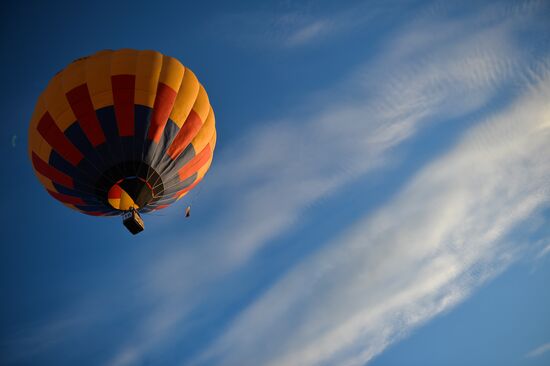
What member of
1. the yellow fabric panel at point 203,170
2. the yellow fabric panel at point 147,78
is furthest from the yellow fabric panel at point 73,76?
the yellow fabric panel at point 203,170

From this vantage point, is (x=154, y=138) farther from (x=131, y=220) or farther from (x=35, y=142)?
(x=35, y=142)

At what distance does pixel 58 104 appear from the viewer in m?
9.83

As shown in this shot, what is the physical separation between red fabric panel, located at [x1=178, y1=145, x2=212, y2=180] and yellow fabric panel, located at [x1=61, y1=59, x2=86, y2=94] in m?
3.89

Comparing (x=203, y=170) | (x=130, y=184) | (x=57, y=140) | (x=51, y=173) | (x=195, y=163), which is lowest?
(x=130, y=184)

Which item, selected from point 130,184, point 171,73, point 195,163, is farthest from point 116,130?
point 195,163

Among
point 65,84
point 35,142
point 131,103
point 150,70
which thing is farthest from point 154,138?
point 35,142

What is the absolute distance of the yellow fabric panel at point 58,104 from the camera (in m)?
9.73

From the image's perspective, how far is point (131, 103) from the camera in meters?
9.81

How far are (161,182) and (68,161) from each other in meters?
2.71

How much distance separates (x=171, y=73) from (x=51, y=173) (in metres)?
4.83

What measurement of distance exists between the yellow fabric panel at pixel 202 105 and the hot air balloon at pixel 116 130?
8 centimetres

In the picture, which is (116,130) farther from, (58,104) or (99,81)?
(58,104)

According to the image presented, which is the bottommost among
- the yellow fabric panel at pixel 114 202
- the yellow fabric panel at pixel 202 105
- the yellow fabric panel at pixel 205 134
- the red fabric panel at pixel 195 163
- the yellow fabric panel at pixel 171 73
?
the yellow fabric panel at pixel 114 202

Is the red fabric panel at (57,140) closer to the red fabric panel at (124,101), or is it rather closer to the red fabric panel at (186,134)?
the red fabric panel at (124,101)
